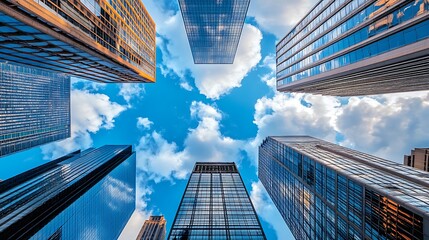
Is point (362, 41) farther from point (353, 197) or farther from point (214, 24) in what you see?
point (214, 24)

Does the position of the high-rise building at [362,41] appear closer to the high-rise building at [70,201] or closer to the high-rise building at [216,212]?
the high-rise building at [216,212]

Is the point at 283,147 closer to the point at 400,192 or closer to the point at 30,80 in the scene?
the point at 400,192

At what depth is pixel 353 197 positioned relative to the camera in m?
40.3

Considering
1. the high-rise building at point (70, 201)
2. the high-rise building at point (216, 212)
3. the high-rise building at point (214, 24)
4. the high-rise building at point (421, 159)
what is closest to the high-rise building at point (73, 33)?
the high-rise building at point (214, 24)

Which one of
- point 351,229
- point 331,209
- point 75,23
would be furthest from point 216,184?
point 75,23

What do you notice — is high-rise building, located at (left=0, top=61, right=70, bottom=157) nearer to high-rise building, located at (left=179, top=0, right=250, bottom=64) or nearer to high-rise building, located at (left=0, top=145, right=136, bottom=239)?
high-rise building, located at (left=0, top=145, right=136, bottom=239)

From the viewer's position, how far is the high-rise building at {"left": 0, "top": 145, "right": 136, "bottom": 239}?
5533 centimetres

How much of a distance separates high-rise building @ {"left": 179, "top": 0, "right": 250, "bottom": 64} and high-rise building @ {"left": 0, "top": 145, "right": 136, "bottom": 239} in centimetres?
7597

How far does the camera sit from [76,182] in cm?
8656

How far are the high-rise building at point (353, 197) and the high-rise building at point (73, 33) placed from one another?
5130 cm

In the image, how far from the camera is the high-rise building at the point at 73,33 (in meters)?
25.5

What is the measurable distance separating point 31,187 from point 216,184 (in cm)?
6459

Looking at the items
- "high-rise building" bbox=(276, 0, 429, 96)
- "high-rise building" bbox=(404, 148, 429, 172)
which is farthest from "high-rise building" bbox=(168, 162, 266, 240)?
"high-rise building" bbox=(404, 148, 429, 172)

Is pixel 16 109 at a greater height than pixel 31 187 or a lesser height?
greater
